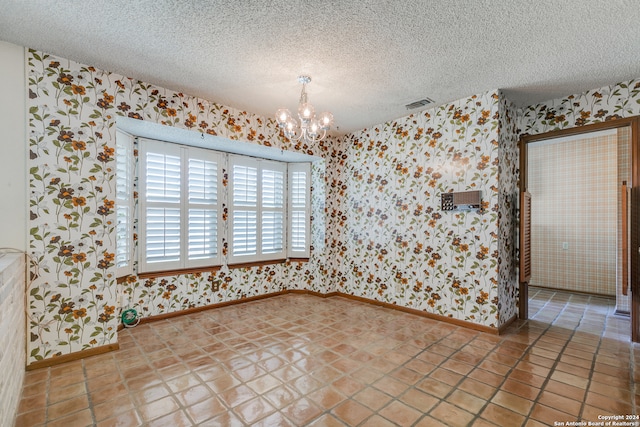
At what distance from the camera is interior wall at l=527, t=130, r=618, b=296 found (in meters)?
4.72

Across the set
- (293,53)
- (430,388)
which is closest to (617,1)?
(293,53)

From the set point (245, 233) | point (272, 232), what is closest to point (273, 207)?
point (272, 232)

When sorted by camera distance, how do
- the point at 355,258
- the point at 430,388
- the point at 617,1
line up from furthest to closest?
the point at 355,258 < the point at 430,388 < the point at 617,1

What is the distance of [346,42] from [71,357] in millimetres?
3552

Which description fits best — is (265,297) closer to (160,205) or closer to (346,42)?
(160,205)

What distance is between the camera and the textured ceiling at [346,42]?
1.95 m

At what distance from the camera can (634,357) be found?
2.61 m

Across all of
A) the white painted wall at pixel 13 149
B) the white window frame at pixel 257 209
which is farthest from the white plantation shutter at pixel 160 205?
the white painted wall at pixel 13 149

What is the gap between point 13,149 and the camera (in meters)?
2.35

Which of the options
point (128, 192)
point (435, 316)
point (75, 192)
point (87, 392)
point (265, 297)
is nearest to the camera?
point (87, 392)

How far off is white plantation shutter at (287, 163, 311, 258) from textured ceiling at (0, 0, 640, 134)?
184 cm

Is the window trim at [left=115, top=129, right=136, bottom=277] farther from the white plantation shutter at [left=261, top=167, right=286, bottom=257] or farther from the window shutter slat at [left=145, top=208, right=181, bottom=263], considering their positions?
the white plantation shutter at [left=261, top=167, right=286, bottom=257]

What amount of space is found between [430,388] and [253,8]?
2.94m

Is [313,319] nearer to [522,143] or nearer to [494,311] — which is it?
[494,311]
